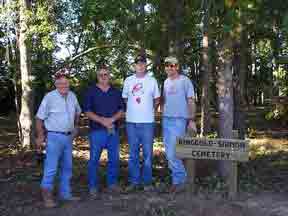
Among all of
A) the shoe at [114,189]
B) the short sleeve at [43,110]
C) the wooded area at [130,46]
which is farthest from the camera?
the wooded area at [130,46]

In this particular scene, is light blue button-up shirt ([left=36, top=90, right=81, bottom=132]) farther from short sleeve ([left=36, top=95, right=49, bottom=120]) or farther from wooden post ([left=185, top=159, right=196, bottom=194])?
wooden post ([left=185, top=159, right=196, bottom=194])

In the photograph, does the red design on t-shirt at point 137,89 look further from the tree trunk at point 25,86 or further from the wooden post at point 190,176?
the tree trunk at point 25,86

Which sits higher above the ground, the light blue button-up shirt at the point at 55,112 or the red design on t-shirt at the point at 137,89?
the red design on t-shirt at the point at 137,89

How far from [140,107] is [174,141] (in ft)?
2.44

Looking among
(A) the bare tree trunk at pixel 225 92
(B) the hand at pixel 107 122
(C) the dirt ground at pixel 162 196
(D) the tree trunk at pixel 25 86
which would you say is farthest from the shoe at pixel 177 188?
(D) the tree trunk at pixel 25 86

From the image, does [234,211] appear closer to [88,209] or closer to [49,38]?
[88,209]

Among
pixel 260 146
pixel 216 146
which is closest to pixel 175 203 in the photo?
pixel 216 146

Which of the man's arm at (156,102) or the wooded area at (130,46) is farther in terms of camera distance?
the wooded area at (130,46)

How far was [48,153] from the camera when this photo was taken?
6715 mm

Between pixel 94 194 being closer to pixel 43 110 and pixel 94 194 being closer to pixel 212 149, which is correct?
pixel 43 110

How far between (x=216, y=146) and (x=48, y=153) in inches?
93.3

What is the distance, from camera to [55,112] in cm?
668

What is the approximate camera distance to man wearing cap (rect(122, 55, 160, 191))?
716 cm

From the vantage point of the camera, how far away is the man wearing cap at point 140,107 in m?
7.16
